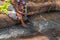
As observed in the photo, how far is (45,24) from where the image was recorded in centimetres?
581

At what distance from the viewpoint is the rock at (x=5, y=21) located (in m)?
5.37

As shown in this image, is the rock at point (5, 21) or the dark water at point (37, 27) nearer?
the dark water at point (37, 27)

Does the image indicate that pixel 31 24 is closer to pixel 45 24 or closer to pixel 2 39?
pixel 45 24

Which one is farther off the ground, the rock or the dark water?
the rock

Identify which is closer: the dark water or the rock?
the dark water

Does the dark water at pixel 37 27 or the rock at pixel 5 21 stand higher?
the rock at pixel 5 21

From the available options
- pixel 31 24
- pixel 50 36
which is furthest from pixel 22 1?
pixel 50 36

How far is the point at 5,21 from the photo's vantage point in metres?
5.44

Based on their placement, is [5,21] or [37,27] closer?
[5,21]

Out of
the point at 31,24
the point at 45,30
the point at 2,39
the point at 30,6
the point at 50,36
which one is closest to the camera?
the point at 2,39

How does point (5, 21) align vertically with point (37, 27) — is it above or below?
above

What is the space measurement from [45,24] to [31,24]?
47 centimetres

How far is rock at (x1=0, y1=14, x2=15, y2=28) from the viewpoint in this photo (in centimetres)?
537

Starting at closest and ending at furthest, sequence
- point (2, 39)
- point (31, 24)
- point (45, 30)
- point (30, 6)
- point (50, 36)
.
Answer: point (2, 39) → point (50, 36) → point (45, 30) → point (31, 24) → point (30, 6)
